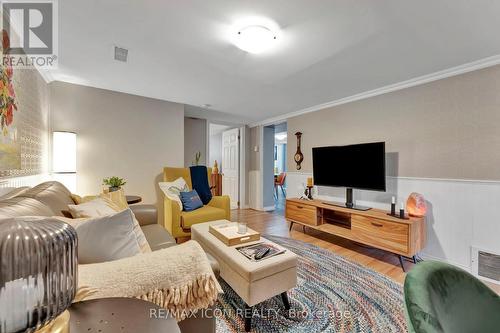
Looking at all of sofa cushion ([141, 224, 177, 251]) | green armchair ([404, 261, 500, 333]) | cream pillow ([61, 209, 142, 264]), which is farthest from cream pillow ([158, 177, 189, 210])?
green armchair ([404, 261, 500, 333])

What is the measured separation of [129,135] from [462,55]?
4.04 m

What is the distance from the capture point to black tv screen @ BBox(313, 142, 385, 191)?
2471mm

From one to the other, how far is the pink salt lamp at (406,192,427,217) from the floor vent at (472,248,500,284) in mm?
527

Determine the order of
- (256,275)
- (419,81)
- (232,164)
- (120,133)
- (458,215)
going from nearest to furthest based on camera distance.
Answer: (256,275), (458,215), (419,81), (120,133), (232,164)

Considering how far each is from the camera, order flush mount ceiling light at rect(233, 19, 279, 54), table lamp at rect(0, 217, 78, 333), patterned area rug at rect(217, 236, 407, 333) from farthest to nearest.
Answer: flush mount ceiling light at rect(233, 19, 279, 54)
patterned area rug at rect(217, 236, 407, 333)
table lamp at rect(0, 217, 78, 333)

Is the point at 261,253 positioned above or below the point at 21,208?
below

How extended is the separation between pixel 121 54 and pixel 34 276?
2132 millimetres

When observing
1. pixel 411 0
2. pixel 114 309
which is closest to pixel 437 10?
pixel 411 0

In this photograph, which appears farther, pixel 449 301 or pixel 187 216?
pixel 187 216

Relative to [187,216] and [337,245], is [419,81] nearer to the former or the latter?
[337,245]

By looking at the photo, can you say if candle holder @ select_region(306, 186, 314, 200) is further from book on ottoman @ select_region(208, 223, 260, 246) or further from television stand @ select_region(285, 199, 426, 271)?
book on ottoman @ select_region(208, 223, 260, 246)

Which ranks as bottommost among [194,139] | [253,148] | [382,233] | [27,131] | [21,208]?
[382,233]

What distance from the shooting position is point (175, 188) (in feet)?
9.28

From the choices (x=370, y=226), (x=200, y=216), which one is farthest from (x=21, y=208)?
(x=370, y=226)
